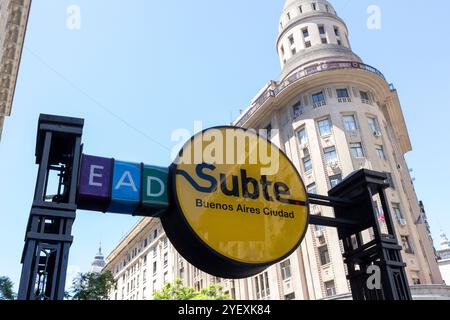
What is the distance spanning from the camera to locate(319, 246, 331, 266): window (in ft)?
110

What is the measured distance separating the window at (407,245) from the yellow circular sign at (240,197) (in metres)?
29.9

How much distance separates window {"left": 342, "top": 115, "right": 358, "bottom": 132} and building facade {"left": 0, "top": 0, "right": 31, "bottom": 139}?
26.7 meters

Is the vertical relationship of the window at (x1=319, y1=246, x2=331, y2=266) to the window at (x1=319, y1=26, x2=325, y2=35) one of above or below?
below

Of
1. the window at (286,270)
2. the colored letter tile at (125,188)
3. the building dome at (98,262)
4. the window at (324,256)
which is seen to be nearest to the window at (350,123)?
the window at (324,256)

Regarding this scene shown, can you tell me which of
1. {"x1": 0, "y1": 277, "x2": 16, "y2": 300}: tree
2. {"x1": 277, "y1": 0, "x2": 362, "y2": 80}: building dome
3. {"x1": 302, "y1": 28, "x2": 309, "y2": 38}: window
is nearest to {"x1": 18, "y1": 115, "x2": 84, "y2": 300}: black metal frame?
{"x1": 0, "y1": 277, "x2": 16, "y2": 300}: tree

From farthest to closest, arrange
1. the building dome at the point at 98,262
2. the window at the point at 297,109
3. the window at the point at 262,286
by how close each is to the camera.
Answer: the building dome at the point at 98,262, the window at the point at 297,109, the window at the point at 262,286

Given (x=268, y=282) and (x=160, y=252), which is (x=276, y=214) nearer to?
(x=268, y=282)

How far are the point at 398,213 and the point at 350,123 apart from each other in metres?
8.76

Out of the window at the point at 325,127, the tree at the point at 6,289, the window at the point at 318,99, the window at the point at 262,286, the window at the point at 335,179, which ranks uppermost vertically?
the window at the point at 318,99

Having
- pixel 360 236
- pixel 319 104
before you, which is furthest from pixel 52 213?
pixel 319 104

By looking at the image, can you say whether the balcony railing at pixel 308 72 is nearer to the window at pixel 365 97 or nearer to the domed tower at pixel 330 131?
the domed tower at pixel 330 131

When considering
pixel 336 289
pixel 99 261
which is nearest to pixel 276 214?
pixel 336 289

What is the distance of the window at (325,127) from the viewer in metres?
38.4

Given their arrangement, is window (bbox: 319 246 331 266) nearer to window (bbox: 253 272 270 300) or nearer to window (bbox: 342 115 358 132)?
window (bbox: 253 272 270 300)
